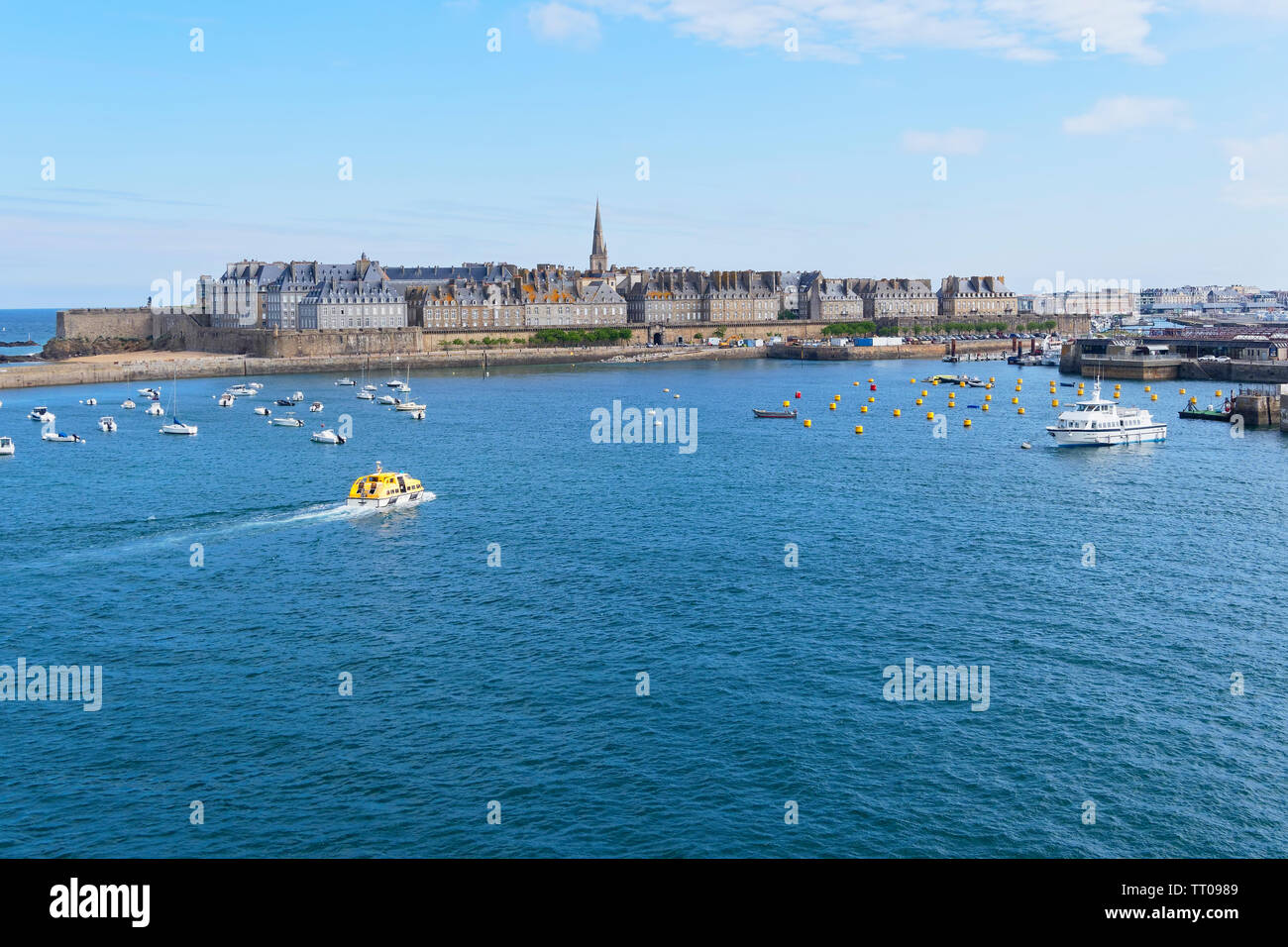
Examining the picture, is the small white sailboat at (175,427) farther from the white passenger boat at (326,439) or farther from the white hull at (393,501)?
the white hull at (393,501)

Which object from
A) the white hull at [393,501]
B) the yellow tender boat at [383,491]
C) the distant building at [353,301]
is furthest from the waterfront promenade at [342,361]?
the white hull at [393,501]

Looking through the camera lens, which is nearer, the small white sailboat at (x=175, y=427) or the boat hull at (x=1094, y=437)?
the boat hull at (x=1094, y=437)

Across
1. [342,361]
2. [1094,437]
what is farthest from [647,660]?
[342,361]

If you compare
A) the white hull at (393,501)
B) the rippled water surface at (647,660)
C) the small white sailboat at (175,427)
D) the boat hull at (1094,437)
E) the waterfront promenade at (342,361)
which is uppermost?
the waterfront promenade at (342,361)

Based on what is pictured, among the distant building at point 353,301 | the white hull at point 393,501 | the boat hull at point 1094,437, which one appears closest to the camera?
the white hull at point 393,501

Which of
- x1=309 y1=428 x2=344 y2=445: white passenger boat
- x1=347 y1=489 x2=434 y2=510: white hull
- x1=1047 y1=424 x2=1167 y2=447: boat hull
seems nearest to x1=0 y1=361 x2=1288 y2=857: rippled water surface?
x1=347 y1=489 x2=434 y2=510: white hull

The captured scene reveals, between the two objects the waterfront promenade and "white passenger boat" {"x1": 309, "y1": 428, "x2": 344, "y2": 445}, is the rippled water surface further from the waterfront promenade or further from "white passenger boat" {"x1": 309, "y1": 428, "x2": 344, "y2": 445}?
the waterfront promenade

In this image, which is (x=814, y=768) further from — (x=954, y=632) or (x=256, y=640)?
(x=256, y=640)

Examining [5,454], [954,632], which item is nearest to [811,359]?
[5,454]
